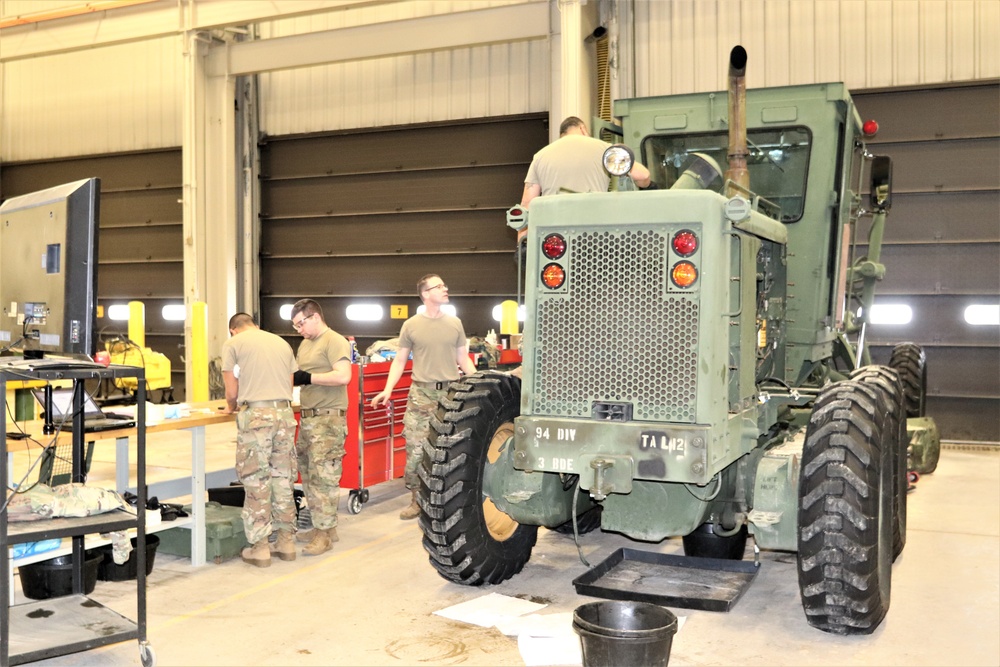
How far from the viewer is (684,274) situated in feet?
14.5

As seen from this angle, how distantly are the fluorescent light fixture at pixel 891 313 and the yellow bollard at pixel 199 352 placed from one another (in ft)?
29.1

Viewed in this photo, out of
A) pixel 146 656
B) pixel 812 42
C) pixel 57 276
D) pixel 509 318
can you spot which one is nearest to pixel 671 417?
pixel 146 656

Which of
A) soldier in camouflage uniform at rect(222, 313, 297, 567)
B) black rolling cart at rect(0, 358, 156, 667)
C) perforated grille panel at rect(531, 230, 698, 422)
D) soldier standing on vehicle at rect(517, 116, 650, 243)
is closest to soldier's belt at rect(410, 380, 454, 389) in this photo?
soldier in camouflage uniform at rect(222, 313, 297, 567)

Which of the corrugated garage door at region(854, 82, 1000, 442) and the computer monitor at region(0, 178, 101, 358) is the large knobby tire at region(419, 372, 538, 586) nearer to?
the computer monitor at region(0, 178, 101, 358)

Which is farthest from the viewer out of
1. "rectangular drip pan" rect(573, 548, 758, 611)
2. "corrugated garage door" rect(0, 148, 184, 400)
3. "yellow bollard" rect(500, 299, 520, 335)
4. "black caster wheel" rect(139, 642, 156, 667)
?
"corrugated garage door" rect(0, 148, 184, 400)

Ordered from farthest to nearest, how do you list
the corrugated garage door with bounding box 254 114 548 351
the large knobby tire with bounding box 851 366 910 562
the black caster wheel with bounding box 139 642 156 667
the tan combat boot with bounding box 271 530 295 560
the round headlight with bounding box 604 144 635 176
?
1. the corrugated garage door with bounding box 254 114 548 351
2. the tan combat boot with bounding box 271 530 295 560
3. the large knobby tire with bounding box 851 366 910 562
4. the round headlight with bounding box 604 144 635 176
5. the black caster wheel with bounding box 139 642 156 667

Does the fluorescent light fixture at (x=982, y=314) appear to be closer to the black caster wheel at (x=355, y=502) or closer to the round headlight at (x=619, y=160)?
the black caster wheel at (x=355, y=502)

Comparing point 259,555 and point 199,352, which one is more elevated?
point 199,352

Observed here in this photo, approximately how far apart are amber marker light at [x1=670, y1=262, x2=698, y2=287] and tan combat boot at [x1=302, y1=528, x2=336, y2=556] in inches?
129

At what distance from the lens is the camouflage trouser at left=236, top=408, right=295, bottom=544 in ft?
19.4

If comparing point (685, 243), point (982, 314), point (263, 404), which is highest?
point (685, 243)

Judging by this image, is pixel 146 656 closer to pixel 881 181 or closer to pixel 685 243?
pixel 685 243

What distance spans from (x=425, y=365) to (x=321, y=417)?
96cm

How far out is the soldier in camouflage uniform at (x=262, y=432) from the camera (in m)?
5.93
